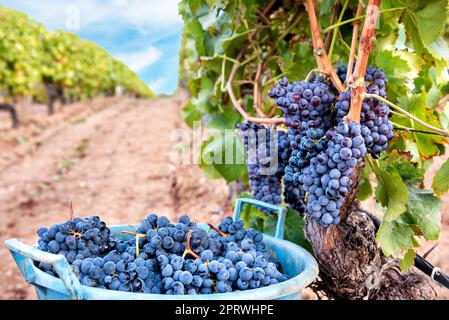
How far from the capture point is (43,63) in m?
17.5

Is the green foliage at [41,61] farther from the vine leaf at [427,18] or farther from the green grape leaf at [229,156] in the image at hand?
the vine leaf at [427,18]

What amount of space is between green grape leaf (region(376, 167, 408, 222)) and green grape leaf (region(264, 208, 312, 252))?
1.57 ft

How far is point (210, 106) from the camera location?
114 inches

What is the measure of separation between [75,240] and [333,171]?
2.77 feet

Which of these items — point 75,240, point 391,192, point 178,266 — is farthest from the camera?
point 391,192

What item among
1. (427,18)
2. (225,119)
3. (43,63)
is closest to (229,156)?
(225,119)

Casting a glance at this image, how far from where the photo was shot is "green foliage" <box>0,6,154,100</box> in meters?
13.4

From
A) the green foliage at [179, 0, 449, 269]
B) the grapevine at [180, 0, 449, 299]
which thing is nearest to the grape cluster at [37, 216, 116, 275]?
the grapevine at [180, 0, 449, 299]

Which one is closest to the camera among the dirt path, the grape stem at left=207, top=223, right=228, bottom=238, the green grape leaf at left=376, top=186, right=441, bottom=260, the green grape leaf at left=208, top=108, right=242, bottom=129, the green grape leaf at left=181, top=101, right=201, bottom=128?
the green grape leaf at left=376, top=186, right=441, bottom=260

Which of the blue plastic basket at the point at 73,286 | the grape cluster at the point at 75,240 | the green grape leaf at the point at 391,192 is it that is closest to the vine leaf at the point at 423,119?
the green grape leaf at the point at 391,192

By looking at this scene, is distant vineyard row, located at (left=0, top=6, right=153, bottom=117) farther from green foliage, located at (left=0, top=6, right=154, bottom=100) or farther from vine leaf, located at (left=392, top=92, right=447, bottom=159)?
vine leaf, located at (left=392, top=92, right=447, bottom=159)

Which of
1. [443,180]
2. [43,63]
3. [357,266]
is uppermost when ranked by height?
[43,63]

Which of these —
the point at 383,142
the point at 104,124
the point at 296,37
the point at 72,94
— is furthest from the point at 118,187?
the point at 72,94

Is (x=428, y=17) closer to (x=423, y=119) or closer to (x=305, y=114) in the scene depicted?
(x=423, y=119)
